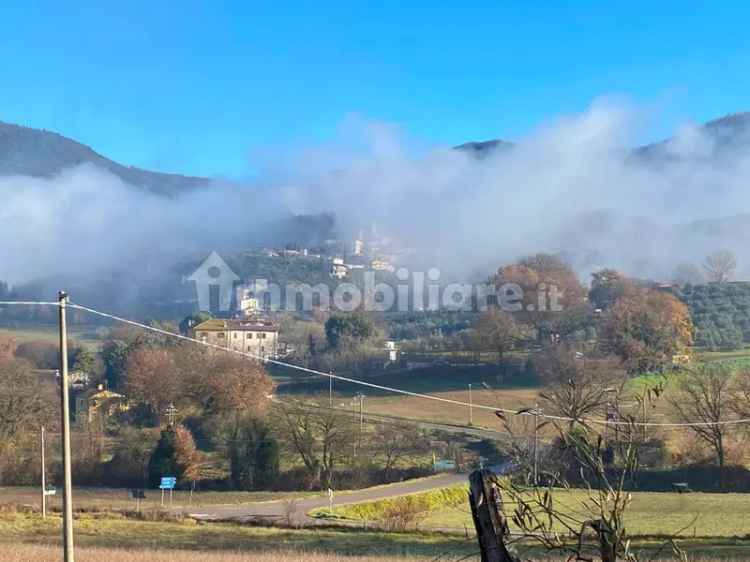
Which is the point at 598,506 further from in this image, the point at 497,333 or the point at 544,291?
the point at 544,291

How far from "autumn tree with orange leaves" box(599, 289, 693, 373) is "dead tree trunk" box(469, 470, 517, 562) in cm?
3606

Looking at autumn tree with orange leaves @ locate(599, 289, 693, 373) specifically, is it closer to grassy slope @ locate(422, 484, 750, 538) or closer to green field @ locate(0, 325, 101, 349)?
grassy slope @ locate(422, 484, 750, 538)

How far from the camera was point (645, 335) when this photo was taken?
42.6 meters

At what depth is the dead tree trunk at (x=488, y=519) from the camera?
12.5 feet

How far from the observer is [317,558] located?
12.8 metres

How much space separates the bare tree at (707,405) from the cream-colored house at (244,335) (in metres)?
29.9

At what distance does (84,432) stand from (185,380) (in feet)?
18.4

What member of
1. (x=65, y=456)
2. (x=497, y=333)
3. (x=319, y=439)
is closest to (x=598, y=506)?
(x=65, y=456)

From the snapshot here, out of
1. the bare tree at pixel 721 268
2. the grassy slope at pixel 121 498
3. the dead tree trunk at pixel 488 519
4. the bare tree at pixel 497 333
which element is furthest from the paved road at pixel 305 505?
the bare tree at pixel 721 268

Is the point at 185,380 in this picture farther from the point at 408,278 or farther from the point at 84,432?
the point at 408,278

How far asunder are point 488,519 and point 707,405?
A: 2973cm

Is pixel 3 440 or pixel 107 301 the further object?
pixel 107 301

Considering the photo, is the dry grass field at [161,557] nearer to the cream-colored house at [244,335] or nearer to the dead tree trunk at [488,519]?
the dead tree trunk at [488,519]

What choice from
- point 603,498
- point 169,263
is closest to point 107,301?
point 169,263
